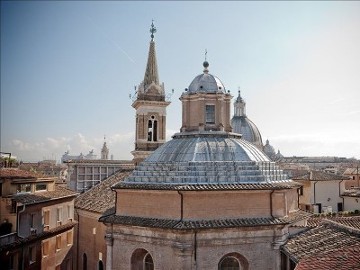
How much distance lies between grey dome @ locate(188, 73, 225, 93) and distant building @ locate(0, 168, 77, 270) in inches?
436

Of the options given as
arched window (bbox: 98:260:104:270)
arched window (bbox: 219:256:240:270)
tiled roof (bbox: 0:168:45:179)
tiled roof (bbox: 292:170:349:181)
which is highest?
tiled roof (bbox: 0:168:45:179)

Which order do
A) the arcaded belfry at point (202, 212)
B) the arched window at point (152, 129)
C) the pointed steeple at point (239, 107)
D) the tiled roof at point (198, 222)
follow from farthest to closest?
1. the pointed steeple at point (239, 107)
2. the arched window at point (152, 129)
3. the arcaded belfry at point (202, 212)
4. the tiled roof at point (198, 222)

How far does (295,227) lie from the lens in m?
17.6

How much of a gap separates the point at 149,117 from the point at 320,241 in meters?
26.0

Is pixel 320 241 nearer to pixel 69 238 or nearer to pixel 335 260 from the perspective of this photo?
pixel 335 260

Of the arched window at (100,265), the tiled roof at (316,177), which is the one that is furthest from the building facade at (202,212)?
the tiled roof at (316,177)

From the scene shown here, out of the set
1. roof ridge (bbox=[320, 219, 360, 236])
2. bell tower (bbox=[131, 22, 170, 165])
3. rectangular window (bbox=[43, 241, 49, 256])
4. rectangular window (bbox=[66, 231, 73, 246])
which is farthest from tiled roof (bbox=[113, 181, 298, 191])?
bell tower (bbox=[131, 22, 170, 165])

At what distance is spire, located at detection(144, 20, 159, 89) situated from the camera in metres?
41.3

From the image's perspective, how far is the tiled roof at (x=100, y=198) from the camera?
80.7 ft

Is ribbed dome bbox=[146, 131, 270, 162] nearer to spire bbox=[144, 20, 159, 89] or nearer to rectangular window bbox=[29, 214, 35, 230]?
rectangular window bbox=[29, 214, 35, 230]

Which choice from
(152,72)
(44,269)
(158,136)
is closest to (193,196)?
(44,269)

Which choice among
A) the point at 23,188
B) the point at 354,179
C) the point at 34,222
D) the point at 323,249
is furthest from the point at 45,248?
the point at 354,179

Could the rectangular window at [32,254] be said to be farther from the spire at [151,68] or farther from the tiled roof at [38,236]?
the spire at [151,68]

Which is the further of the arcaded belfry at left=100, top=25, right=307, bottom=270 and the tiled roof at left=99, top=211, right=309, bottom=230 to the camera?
the arcaded belfry at left=100, top=25, right=307, bottom=270
